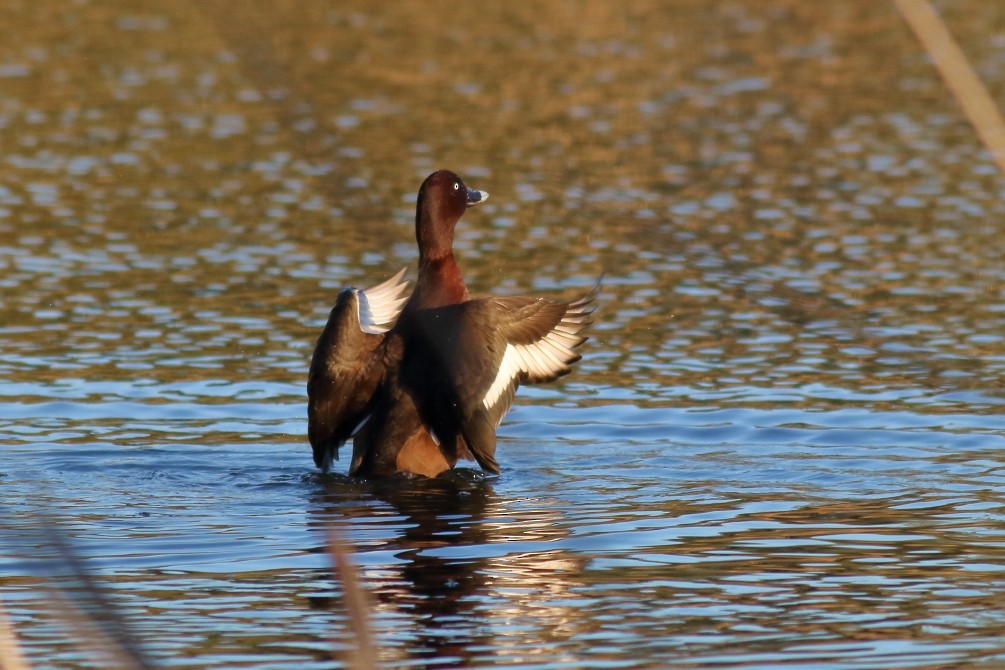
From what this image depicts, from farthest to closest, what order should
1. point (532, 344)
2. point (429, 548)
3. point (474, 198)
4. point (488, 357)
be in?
1. point (474, 198)
2. point (532, 344)
3. point (488, 357)
4. point (429, 548)

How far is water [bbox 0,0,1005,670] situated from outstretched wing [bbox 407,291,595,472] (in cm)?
38

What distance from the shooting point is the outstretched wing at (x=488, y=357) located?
830 centimetres

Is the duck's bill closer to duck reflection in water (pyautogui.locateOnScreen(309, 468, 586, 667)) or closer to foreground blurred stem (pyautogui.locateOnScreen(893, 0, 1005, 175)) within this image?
duck reflection in water (pyautogui.locateOnScreen(309, 468, 586, 667))

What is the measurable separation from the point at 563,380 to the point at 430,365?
2288mm

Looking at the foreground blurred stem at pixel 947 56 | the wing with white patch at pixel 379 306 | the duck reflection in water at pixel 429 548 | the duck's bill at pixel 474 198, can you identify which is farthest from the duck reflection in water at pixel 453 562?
the foreground blurred stem at pixel 947 56

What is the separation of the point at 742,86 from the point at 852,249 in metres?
7.77

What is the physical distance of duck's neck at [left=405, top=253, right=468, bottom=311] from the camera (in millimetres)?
8773

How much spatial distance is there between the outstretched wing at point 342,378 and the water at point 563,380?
344mm

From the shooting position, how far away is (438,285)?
348 inches

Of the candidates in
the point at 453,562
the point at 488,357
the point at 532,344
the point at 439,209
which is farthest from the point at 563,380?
the point at 453,562

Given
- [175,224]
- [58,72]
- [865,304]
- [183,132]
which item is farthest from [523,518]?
[58,72]

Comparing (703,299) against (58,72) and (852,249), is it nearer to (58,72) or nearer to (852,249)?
(852,249)

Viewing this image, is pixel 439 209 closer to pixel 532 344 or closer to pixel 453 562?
pixel 532 344

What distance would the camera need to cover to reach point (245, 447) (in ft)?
30.3
